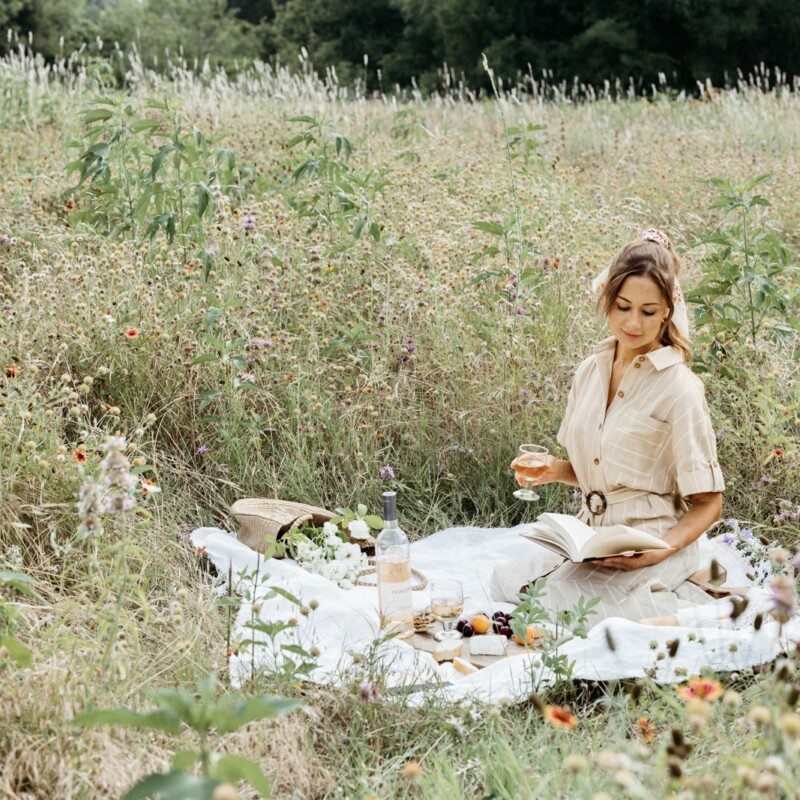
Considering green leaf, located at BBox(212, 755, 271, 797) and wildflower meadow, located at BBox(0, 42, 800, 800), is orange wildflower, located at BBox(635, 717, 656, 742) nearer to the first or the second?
wildflower meadow, located at BBox(0, 42, 800, 800)

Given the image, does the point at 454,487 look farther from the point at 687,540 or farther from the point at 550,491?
the point at 687,540

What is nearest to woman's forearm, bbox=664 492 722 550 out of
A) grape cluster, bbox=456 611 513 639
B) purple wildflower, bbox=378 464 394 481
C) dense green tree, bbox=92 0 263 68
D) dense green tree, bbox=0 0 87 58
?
grape cluster, bbox=456 611 513 639

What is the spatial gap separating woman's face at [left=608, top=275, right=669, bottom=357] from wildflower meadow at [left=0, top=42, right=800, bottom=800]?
0.69 metres

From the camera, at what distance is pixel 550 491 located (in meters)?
3.91

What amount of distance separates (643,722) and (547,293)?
7.40ft

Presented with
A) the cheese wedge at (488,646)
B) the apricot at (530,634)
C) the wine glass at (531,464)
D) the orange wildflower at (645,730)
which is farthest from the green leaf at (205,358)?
the orange wildflower at (645,730)

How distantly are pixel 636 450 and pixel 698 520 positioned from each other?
271 mm

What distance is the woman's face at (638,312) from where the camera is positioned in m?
3.01

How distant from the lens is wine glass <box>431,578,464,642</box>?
3029mm

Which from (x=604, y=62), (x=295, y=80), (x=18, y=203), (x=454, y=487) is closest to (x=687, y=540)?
(x=454, y=487)

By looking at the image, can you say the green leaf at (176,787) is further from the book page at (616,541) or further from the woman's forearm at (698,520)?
the woman's forearm at (698,520)

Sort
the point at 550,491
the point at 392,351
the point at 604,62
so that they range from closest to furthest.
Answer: the point at 550,491 → the point at 392,351 → the point at 604,62

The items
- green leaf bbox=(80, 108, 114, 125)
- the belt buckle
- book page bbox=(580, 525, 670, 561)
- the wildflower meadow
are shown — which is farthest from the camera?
green leaf bbox=(80, 108, 114, 125)

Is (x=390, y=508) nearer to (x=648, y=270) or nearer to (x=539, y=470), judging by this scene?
(x=539, y=470)
